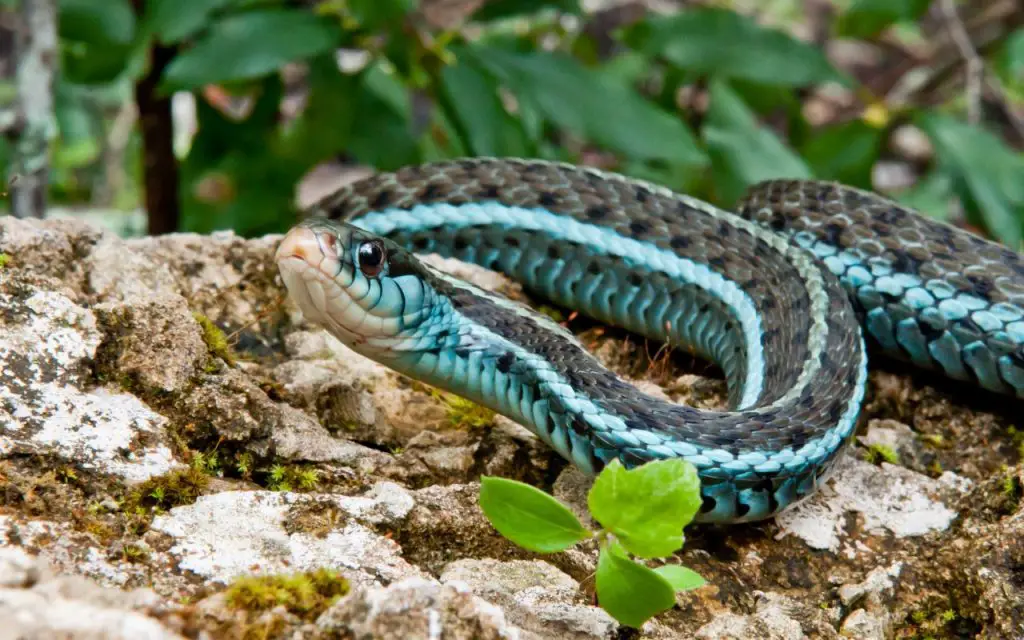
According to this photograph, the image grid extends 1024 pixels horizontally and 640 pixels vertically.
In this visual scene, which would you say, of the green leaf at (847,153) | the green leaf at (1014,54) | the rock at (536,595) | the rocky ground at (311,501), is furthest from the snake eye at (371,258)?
the green leaf at (1014,54)

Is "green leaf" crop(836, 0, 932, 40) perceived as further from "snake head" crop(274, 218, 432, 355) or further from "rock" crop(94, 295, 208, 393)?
"rock" crop(94, 295, 208, 393)

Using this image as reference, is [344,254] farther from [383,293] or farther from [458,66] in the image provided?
[458,66]

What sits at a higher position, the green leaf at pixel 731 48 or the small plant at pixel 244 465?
the green leaf at pixel 731 48

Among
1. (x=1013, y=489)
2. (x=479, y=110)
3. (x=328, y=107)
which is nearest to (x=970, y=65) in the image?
(x=479, y=110)

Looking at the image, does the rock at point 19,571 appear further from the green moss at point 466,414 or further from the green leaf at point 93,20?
the green leaf at point 93,20

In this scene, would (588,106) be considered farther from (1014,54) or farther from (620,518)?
(1014,54)

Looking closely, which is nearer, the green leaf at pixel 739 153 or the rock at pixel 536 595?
the rock at pixel 536 595

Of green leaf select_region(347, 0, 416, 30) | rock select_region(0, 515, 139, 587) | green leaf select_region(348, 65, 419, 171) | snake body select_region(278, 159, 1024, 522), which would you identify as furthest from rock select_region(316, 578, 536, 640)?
green leaf select_region(348, 65, 419, 171)
